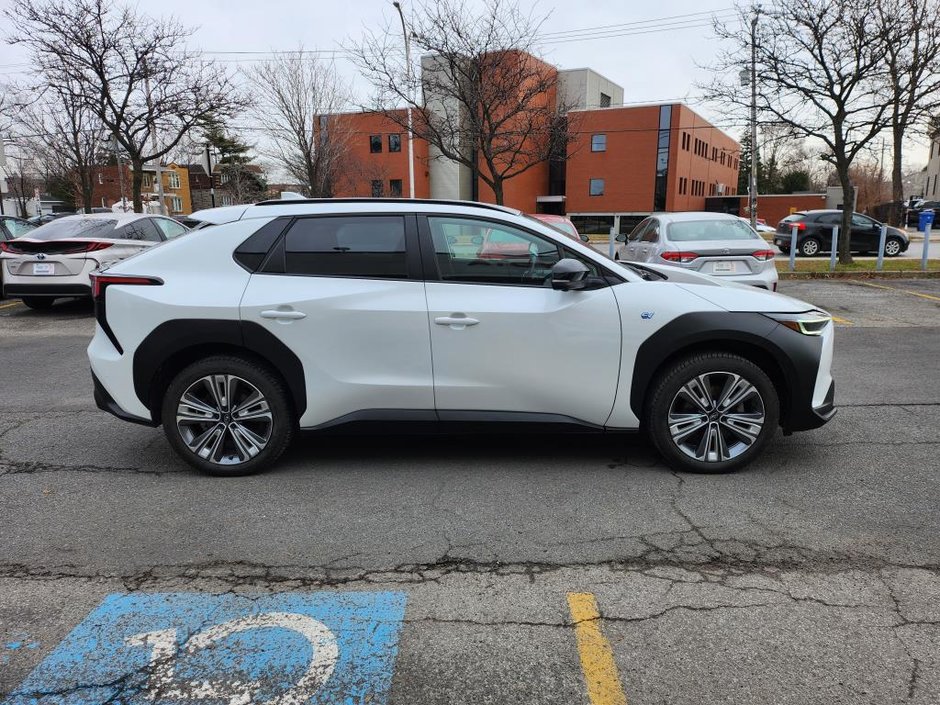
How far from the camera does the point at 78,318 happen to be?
10.9m

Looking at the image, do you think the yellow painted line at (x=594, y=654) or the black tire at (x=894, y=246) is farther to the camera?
the black tire at (x=894, y=246)

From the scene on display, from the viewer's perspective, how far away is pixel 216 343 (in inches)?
164

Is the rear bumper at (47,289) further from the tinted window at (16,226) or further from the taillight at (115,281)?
the taillight at (115,281)

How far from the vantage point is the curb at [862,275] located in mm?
15914

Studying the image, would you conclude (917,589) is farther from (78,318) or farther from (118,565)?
(78,318)

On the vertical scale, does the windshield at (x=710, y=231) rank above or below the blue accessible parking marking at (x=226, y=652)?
above

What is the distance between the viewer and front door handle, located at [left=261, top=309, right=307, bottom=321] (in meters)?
4.06

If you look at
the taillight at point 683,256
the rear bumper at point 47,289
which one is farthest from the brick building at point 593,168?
the taillight at point 683,256

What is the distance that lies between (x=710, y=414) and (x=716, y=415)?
0.14ft

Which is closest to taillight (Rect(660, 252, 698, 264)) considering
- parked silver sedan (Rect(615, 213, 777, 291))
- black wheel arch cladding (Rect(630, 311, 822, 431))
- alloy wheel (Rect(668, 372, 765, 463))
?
parked silver sedan (Rect(615, 213, 777, 291))

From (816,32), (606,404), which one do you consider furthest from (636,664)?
(816,32)

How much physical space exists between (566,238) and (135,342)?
278 centimetres

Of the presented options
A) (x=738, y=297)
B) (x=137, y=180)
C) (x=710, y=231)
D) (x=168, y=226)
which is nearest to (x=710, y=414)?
(x=738, y=297)

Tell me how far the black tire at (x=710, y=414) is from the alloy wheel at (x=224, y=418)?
2449 millimetres
